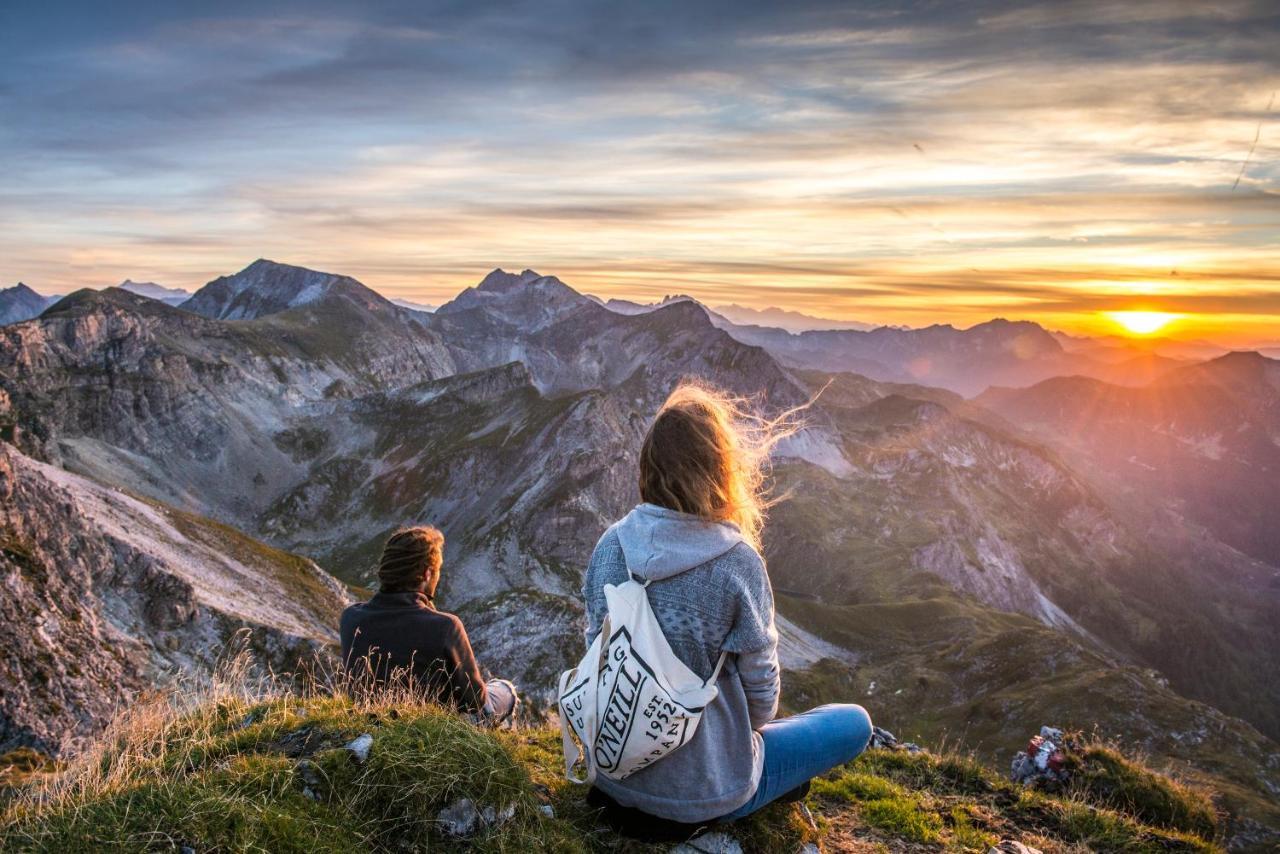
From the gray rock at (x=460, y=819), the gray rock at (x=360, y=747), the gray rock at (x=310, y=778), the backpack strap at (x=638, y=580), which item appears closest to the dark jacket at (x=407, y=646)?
the gray rock at (x=360, y=747)

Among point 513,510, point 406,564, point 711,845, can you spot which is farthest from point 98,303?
point 711,845

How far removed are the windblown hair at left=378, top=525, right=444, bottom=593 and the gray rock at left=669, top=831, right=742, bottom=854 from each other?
14.6 feet

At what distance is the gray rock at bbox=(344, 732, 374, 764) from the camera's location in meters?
5.95

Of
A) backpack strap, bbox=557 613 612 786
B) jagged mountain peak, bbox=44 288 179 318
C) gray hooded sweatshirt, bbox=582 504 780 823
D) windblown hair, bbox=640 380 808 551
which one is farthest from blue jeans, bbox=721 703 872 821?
jagged mountain peak, bbox=44 288 179 318

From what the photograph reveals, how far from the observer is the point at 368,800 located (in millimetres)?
5641

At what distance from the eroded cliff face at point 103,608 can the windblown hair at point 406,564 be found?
7.14 m

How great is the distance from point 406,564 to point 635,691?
15.2 feet

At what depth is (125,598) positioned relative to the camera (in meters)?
31.6

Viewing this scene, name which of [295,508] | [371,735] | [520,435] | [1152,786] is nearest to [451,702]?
[371,735]

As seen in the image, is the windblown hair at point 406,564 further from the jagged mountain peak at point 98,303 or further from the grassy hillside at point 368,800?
the jagged mountain peak at point 98,303

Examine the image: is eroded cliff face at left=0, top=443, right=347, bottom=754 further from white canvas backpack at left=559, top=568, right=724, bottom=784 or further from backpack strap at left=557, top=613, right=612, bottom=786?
white canvas backpack at left=559, top=568, right=724, bottom=784

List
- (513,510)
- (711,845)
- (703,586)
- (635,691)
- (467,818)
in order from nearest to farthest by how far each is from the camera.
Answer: (635,691)
(703,586)
(467,818)
(711,845)
(513,510)

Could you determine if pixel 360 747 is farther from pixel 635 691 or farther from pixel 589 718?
pixel 635 691

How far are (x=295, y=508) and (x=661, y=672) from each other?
12642 cm
